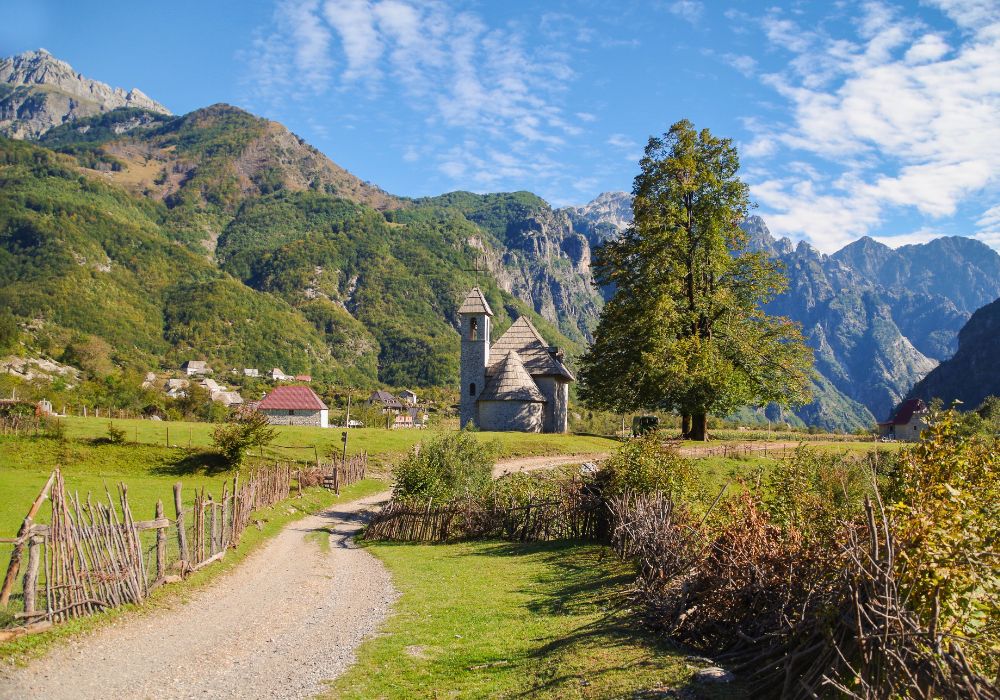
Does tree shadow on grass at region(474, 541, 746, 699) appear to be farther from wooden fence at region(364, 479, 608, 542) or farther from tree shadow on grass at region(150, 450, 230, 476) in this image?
tree shadow on grass at region(150, 450, 230, 476)

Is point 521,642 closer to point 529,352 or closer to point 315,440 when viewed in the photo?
point 315,440

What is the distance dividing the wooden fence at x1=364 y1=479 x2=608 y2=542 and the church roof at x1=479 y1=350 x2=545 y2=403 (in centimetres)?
2216

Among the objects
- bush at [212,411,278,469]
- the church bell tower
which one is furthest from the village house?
bush at [212,411,278,469]

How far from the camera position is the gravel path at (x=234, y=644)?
376 inches

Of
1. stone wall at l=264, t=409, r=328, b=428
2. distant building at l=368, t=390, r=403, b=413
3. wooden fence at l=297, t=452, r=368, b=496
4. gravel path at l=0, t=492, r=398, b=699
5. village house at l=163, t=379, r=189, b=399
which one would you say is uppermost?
village house at l=163, t=379, r=189, b=399

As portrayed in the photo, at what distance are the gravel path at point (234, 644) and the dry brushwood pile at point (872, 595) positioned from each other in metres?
5.72

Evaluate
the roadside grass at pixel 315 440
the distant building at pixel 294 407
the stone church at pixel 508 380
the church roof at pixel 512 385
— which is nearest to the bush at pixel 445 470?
the roadside grass at pixel 315 440

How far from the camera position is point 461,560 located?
19672 millimetres

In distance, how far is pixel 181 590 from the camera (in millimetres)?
15156

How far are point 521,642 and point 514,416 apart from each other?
36866mm

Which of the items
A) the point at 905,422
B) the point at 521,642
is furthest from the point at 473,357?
the point at 905,422

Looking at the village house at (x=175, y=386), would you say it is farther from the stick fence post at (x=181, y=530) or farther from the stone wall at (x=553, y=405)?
the stick fence post at (x=181, y=530)

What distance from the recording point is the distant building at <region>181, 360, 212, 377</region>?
5128 inches

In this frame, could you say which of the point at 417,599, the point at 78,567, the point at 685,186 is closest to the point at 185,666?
the point at 78,567
